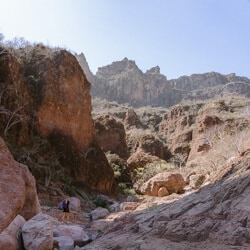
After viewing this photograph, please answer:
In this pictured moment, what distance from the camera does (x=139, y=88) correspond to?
108 meters

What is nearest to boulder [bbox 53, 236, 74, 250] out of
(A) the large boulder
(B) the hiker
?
(A) the large boulder

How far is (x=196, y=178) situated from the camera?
25.5 m

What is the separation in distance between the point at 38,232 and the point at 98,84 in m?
103

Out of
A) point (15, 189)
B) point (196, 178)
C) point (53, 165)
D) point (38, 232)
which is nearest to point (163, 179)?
point (196, 178)

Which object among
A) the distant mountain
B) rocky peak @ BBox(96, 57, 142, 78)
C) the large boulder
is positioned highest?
rocky peak @ BBox(96, 57, 142, 78)

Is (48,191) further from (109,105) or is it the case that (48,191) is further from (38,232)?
(109,105)

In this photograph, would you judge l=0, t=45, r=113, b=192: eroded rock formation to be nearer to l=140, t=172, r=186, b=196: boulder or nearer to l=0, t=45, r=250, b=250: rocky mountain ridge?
l=0, t=45, r=250, b=250: rocky mountain ridge

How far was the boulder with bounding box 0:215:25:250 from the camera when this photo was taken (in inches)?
268

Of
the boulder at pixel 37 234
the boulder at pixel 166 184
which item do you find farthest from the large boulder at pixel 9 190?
the boulder at pixel 166 184

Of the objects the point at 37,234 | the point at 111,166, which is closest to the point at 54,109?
the point at 111,166

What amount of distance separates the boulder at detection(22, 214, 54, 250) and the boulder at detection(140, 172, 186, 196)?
19.2m

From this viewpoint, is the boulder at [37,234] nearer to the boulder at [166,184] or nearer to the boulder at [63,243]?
the boulder at [63,243]

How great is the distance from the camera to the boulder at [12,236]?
6814mm

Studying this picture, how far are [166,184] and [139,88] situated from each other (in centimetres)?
8301
